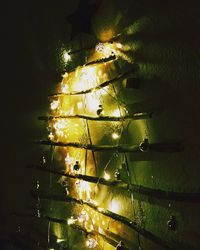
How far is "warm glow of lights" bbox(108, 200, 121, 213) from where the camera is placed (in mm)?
4281

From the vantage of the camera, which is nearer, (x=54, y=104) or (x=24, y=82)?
(x=54, y=104)

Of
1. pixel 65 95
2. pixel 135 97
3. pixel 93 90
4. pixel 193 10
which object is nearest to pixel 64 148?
pixel 65 95

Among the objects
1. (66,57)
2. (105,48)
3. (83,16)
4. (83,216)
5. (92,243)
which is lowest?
(92,243)

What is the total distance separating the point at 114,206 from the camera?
4.36 m

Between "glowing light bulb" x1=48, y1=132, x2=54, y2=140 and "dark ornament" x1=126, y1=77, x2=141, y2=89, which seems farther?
"glowing light bulb" x1=48, y1=132, x2=54, y2=140

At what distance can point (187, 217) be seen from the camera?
10.6ft

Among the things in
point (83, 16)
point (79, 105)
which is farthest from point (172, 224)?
point (83, 16)

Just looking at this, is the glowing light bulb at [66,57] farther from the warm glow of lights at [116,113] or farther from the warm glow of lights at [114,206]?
the warm glow of lights at [114,206]

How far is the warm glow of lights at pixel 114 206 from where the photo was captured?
14.0 ft

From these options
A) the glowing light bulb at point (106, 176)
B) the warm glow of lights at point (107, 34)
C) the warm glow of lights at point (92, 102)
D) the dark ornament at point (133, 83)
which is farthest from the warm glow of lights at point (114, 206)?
the warm glow of lights at point (107, 34)

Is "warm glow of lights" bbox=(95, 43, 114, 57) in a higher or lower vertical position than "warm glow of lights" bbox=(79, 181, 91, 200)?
higher

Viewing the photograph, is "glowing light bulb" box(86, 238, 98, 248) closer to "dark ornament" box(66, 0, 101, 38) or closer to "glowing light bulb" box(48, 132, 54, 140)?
→ "glowing light bulb" box(48, 132, 54, 140)

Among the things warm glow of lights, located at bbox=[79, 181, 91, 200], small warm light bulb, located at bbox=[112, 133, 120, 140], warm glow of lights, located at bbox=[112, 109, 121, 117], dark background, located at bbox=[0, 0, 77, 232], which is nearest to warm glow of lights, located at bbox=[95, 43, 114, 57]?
warm glow of lights, located at bbox=[112, 109, 121, 117]

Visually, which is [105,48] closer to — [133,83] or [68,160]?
[133,83]
